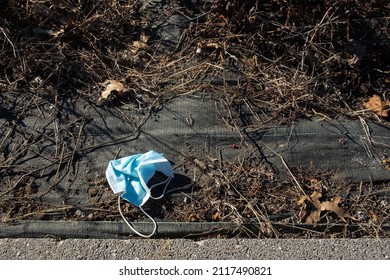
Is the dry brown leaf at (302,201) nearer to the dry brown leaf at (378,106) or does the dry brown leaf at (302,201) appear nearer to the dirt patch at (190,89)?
the dirt patch at (190,89)

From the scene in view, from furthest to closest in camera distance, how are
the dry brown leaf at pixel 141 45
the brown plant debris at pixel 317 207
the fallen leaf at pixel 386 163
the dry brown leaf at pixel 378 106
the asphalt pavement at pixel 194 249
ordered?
the dry brown leaf at pixel 141 45 → the dry brown leaf at pixel 378 106 → the fallen leaf at pixel 386 163 → the brown plant debris at pixel 317 207 → the asphalt pavement at pixel 194 249

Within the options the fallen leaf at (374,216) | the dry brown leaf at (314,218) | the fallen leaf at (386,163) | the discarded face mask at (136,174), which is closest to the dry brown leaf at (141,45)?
the discarded face mask at (136,174)

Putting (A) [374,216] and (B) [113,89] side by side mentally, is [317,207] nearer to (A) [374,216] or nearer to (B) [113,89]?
(A) [374,216]

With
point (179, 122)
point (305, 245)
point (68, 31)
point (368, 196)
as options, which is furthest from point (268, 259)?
point (68, 31)

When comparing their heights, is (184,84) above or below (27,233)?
above

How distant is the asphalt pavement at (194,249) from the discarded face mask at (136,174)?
223mm

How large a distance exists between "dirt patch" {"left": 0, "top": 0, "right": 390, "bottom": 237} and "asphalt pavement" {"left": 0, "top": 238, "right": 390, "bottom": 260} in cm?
10

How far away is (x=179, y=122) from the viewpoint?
3270mm

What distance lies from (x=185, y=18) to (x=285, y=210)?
1694 millimetres

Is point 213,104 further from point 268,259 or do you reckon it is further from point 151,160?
point 268,259

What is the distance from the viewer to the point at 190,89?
3.42 m

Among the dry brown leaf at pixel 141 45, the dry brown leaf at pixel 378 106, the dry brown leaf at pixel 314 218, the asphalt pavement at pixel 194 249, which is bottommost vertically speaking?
the asphalt pavement at pixel 194 249

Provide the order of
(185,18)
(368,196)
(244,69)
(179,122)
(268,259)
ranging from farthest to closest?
(185,18) < (244,69) < (179,122) < (368,196) < (268,259)

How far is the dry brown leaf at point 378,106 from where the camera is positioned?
10.9 ft
